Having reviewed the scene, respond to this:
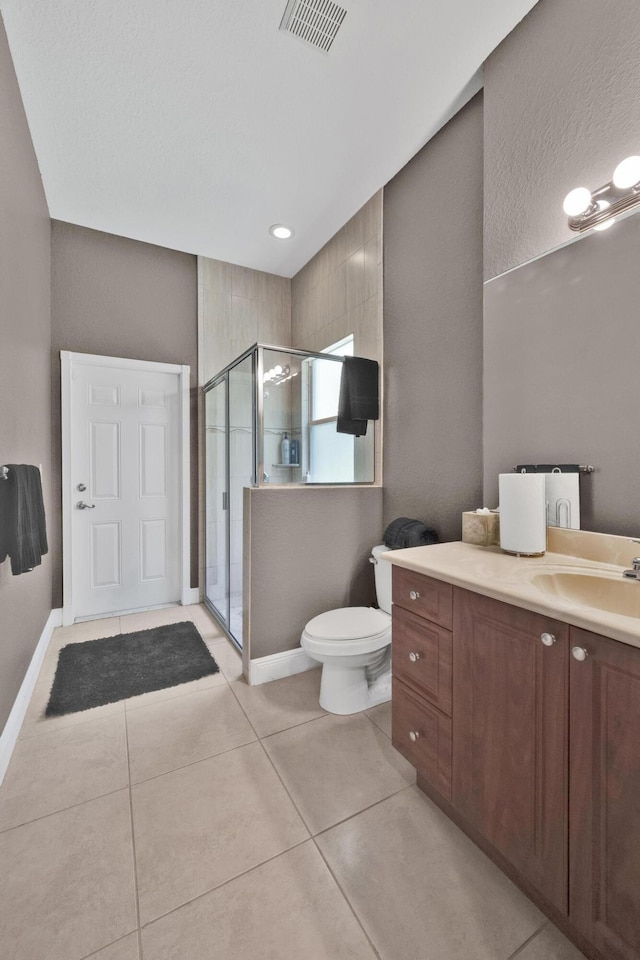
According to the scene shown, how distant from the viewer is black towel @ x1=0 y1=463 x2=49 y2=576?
151 cm

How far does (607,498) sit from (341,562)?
1409 mm

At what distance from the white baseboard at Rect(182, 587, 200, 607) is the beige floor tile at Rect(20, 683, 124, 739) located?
129 centimetres

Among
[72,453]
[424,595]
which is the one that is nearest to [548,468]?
[424,595]

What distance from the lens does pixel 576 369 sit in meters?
1.38

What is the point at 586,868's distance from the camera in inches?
32.8

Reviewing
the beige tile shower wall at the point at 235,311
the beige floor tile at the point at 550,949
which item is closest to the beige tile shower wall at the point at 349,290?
the beige tile shower wall at the point at 235,311

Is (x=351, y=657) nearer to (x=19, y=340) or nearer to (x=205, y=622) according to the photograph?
(x=205, y=622)

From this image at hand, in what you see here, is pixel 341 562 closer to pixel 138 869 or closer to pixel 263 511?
pixel 263 511

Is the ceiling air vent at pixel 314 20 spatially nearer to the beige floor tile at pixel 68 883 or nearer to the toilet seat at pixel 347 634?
the toilet seat at pixel 347 634

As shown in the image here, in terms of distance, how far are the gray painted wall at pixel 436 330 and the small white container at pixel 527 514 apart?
492mm

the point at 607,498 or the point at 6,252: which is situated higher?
the point at 6,252

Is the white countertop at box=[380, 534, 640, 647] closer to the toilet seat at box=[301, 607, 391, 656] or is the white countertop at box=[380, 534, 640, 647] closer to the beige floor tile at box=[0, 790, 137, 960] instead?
the toilet seat at box=[301, 607, 391, 656]

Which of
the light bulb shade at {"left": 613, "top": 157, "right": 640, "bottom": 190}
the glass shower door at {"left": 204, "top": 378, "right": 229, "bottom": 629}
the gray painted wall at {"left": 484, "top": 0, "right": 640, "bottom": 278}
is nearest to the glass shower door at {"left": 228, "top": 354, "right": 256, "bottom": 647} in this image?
the glass shower door at {"left": 204, "top": 378, "right": 229, "bottom": 629}

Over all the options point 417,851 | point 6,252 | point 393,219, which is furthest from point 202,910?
point 393,219
